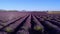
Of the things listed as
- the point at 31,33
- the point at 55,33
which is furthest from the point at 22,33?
the point at 55,33

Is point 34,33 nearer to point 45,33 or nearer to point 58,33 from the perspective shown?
point 45,33

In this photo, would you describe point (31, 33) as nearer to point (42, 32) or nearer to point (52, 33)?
point (42, 32)

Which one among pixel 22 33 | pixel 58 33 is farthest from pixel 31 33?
pixel 58 33

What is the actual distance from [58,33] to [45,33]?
0.73 meters

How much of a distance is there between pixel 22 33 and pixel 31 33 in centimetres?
85

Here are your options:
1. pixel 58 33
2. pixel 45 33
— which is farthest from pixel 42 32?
pixel 58 33

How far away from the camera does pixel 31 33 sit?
4.88 metres

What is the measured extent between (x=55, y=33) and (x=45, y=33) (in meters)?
0.60

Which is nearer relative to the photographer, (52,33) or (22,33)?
(22,33)

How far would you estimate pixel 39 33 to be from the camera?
4770mm

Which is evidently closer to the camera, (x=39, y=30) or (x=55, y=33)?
(x=55, y=33)

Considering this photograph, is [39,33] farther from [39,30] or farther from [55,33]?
[55,33]

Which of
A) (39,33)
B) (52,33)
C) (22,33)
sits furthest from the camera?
(39,33)

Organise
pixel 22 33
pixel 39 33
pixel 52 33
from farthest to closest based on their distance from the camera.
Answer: pixel 39 33 < pixel 52 33 < pixel 22 33
